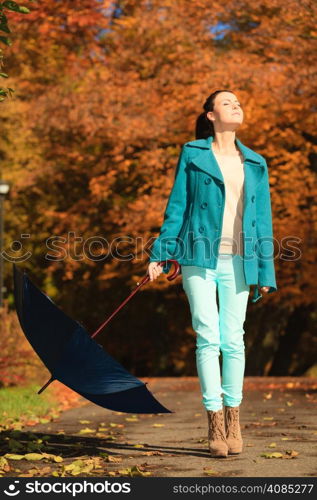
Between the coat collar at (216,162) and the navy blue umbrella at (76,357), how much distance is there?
0.69m

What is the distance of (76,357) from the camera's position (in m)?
5.95

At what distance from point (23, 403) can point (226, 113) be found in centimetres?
558

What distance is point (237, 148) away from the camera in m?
6.36

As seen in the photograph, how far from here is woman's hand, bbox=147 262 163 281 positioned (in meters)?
6.02

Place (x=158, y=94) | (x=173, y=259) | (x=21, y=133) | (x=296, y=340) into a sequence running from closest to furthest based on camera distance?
(x=173, y=259), (x=158, y=94), (x=21, y=133), (x=296, y=340)

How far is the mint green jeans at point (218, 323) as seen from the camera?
19.6 feet

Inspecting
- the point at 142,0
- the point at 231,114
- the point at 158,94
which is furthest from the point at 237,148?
the point at 142,0

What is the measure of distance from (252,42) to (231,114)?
1079 centimetres

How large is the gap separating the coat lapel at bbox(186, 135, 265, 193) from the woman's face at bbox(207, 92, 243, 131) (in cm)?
11

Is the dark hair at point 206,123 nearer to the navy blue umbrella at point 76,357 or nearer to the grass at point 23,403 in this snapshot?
the navy blue umbrella at point 76,357

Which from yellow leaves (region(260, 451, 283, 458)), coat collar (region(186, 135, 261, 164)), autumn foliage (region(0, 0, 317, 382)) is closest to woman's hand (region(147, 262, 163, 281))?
coat collar (region(186, 135, 261, 164))

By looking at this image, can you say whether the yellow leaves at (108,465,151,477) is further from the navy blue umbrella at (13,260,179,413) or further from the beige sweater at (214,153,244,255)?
the beige sweater at (214,153,244,255)
